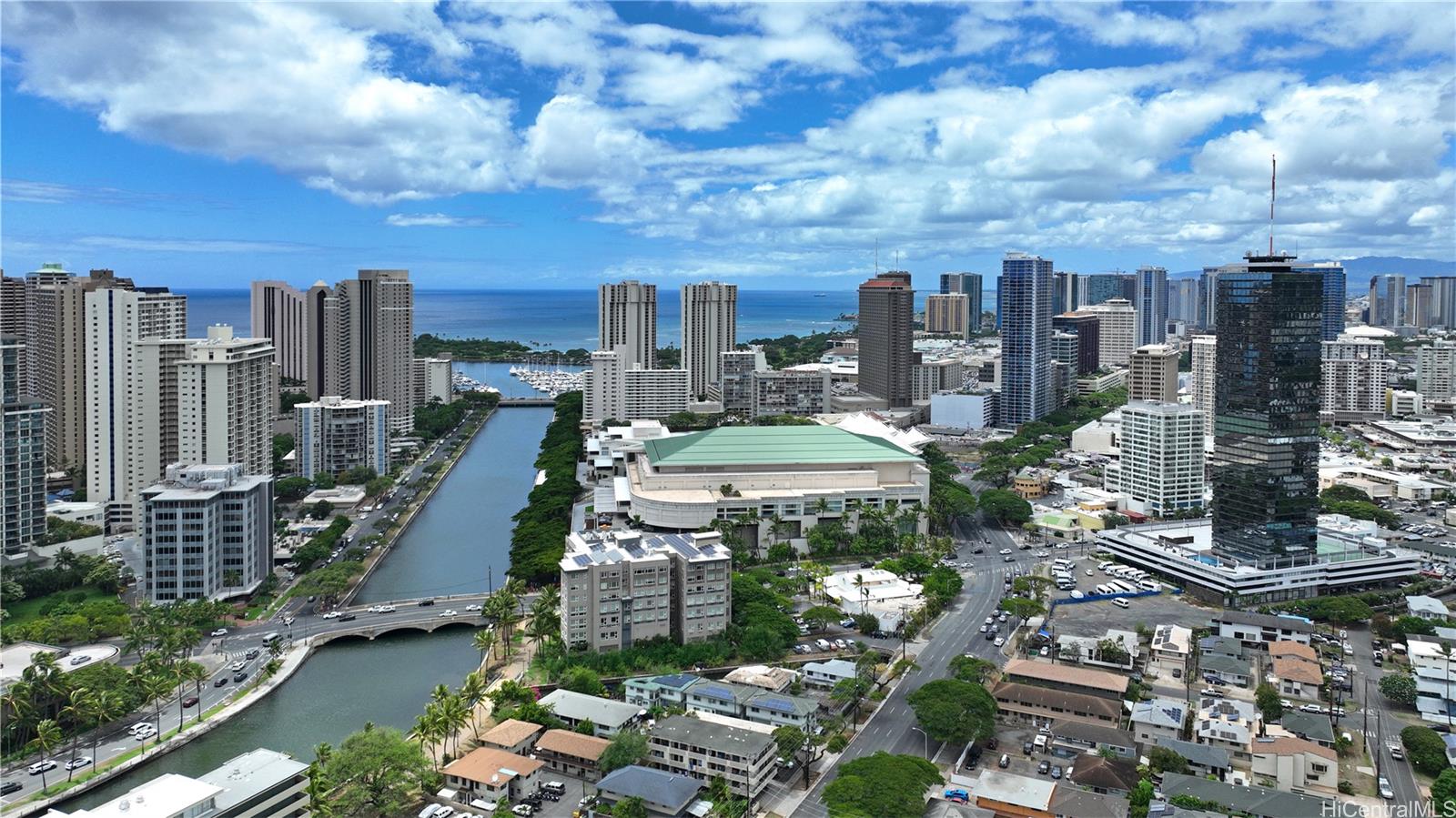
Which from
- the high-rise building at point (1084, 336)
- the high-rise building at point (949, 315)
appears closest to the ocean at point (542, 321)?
the high-rise building at point (949, 315)

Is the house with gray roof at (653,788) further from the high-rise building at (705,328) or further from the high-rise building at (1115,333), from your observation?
the high-rise building at (1115,333)

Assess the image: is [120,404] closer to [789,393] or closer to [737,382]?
[737,382]

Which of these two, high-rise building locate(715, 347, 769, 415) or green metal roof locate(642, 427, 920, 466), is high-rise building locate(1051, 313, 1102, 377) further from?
green metal roof locate(642, 427, 920, 466)

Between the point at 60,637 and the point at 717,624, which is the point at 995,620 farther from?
the point at 60,637

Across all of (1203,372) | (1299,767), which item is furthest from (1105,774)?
(1203,372)

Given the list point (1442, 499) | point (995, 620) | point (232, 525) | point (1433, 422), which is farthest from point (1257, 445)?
point (1433, 422)
